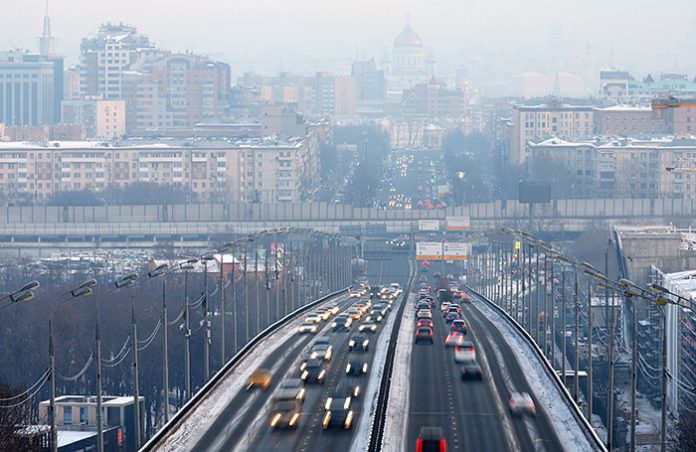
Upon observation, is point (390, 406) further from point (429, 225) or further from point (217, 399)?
point (429, 225)

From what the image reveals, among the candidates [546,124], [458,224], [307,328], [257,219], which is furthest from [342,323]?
[546,124]

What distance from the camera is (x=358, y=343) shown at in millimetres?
50406

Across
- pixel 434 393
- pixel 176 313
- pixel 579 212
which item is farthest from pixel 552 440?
pixel 579 212

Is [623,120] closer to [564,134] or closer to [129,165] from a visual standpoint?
[564,134]

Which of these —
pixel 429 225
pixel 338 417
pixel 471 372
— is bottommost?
pixel 338 417

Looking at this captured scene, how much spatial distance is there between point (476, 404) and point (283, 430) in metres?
5.44

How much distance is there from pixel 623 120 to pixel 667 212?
69.1 meters

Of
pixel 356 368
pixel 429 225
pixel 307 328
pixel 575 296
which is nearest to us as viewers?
pixel 356 368

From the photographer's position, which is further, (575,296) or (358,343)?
(358,343)

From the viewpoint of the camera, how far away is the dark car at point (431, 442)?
110ft

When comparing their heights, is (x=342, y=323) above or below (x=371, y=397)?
above

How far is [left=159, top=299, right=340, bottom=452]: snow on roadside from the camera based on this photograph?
35.4 metres

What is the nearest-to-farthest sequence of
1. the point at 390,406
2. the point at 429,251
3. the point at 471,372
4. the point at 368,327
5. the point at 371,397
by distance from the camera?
the point at 390,406, the point at 371,397, the point at 471,372, the point at 368,327, the point at 429,251

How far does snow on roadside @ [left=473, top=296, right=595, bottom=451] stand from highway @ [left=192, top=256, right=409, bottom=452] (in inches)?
168
